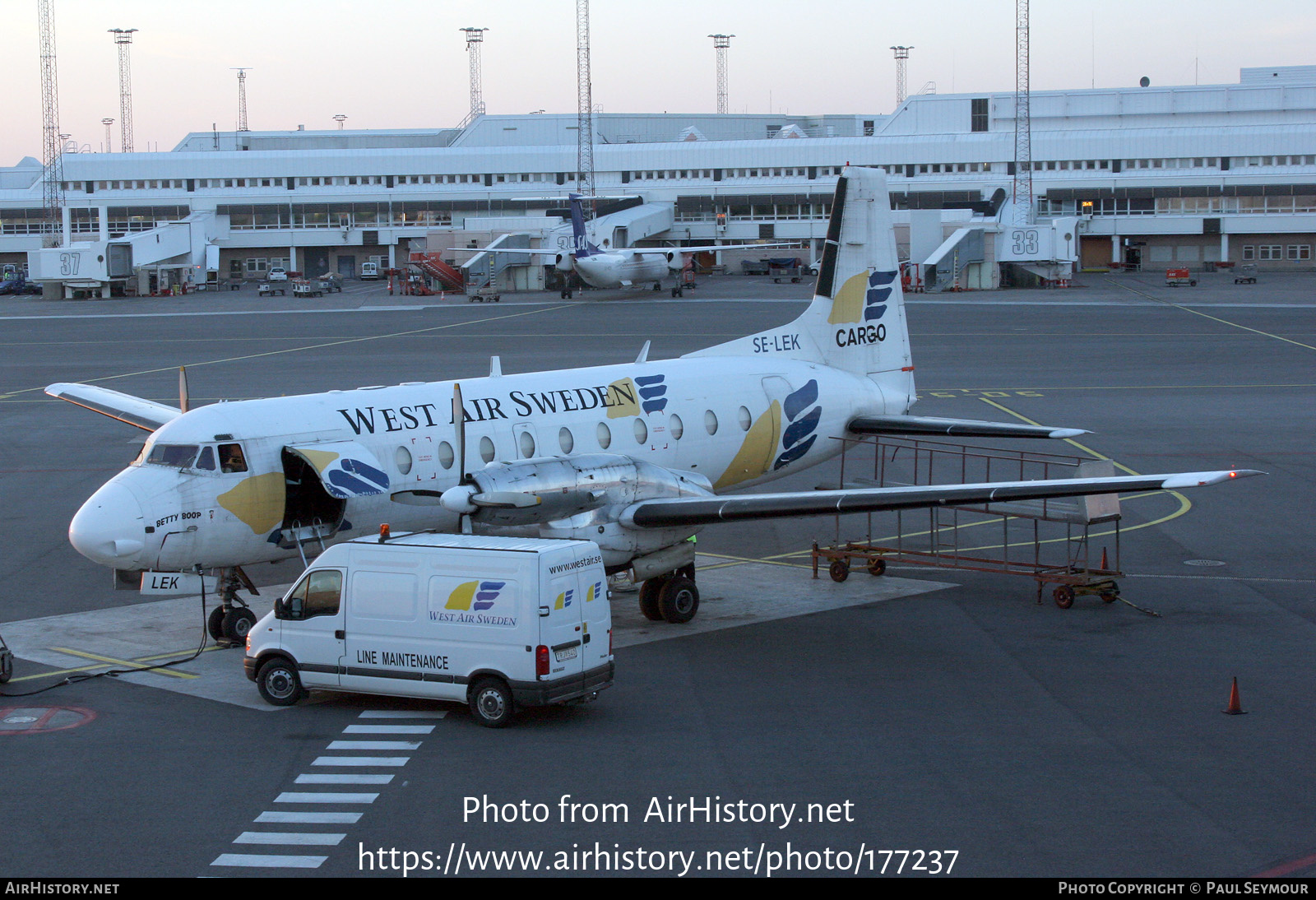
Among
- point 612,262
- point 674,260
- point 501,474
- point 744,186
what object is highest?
point 744,186

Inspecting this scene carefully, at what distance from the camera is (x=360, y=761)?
13.9m

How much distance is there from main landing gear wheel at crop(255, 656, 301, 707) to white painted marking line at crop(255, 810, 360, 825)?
370cm

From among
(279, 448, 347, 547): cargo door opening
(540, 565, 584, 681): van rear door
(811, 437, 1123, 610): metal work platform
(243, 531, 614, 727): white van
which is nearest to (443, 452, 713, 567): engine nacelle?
(243, 531, 614, 727): white van

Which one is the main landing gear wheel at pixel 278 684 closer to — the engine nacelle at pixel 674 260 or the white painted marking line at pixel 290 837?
the white painted marking line at pixel 290 837

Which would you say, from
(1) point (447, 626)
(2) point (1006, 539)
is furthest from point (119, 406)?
(2) point (1006, 539)

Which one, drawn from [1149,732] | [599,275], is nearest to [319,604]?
[1149,732]

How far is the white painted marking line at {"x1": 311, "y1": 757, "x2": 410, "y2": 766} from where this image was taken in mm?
13758

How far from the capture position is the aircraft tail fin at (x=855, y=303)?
84.4 ft

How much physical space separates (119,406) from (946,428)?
1705 centimetres

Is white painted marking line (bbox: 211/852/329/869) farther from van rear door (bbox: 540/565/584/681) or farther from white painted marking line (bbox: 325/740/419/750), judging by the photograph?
van rear door (bbox: 540/565/584/681)

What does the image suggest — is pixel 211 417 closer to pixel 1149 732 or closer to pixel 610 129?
pixel 1149 732

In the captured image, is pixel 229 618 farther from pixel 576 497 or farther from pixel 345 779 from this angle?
pixel 345 779

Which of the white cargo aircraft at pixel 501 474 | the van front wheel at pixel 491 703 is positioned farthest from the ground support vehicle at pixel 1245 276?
the van front wheel at pixel 491 703

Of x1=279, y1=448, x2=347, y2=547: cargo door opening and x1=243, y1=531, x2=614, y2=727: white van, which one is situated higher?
x1=279, y1=448, x2=347, y2=547: cargo door opening
